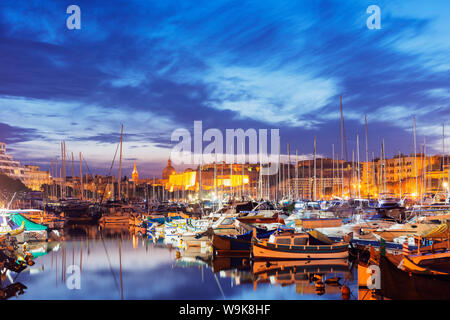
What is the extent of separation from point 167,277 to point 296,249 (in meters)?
6.74

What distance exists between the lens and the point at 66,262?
27.7 meters

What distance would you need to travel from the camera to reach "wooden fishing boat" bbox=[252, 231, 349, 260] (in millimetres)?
24422

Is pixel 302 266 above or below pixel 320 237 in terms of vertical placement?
below

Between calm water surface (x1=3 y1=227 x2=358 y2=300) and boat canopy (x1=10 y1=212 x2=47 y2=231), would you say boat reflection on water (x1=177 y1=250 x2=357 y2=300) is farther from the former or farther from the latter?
boat canopy (x1=10 y1=212 x2=47 y2=231)

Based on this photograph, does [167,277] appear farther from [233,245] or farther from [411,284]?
[411,284]

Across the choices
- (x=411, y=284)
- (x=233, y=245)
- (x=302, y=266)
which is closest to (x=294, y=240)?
(x=302, y=266)

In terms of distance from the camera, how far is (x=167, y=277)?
23.2 m

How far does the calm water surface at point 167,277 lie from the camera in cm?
1894

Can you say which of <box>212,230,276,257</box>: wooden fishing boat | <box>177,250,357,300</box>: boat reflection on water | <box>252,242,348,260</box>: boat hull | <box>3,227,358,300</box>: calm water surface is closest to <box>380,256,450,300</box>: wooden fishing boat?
<box>177,250,357,300</box>: boat reflection on water

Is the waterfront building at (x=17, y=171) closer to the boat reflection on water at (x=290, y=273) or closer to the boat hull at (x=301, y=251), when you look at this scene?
the boat reflection on water at (x=290, y=273)

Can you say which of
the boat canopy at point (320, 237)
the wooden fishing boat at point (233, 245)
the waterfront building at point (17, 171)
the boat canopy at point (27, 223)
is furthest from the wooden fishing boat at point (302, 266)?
the waterfront building at point (17, 171)

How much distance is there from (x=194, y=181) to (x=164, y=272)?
14720 cm
